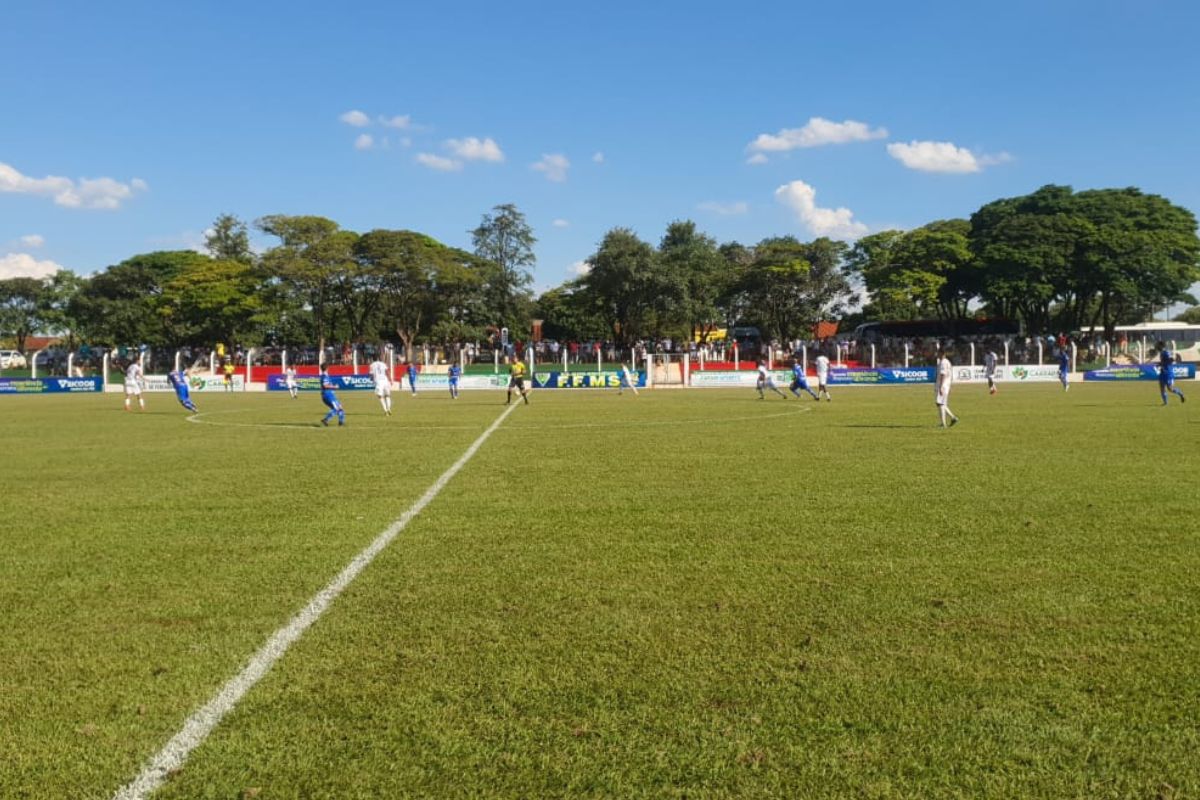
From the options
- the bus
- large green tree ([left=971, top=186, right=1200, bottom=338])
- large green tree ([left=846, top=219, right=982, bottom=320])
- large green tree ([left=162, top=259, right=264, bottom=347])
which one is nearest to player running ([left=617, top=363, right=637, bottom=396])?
large green tree ([left=846, top=219, right=982, bottom=320])

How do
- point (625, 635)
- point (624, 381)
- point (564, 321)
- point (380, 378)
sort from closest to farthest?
point (625, 635), point (380, 378), point (624, 381), point (564, 321)

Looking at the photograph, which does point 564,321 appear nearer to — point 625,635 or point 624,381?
point 624,381

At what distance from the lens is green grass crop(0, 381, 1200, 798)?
347 centimetres

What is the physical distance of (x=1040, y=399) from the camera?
1207 inches

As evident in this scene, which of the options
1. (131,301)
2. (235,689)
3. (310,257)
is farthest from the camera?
(131,301)

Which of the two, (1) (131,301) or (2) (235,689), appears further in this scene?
(1) (131,301)

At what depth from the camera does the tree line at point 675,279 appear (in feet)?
205

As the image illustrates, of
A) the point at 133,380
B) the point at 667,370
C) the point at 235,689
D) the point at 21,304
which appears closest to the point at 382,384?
the point at 133,380

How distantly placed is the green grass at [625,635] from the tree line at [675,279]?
5329cm

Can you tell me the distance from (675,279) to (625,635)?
6221 cm

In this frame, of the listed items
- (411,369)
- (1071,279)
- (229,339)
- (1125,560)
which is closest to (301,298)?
(229,339)

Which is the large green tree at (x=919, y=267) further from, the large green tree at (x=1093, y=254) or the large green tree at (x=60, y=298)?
the large green tree at (x=60, y=298)

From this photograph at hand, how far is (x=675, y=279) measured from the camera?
65938 millimetres

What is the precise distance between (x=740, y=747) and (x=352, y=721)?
1.76 metres
